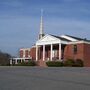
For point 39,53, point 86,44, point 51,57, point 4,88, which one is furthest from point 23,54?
point 4,88

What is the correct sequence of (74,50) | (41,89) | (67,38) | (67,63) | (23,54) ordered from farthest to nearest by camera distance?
1. (23,54)
2. (67,38)
3. (74,50)
4. (67,63)
5. (41,89)

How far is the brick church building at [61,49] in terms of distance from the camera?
61.8 m

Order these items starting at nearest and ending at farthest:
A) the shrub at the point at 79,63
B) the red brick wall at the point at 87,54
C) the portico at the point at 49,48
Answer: the shrub at the point at 79,63 < the red brick wall at the point at 87,54 < the portico at the point at 49,48

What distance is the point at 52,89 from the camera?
1316cm

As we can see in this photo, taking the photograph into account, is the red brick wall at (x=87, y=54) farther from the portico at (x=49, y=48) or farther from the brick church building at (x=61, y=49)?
the portico at (x=49, y=48)

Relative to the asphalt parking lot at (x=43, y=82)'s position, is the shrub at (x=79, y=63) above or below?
below

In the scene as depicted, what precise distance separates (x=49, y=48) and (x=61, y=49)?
390 cm

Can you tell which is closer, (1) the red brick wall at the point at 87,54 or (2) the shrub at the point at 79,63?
(2) the shrub at the point at 79,63

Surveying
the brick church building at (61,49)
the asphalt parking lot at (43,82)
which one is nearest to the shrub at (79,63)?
the brick church building at (61,49)

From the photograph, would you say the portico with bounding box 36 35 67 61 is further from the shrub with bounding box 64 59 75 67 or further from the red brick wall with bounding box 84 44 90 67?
the red brick wall with bounding box 84 44 90 67

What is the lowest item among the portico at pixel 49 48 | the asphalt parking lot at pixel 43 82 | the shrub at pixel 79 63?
the shrub at pixel 79 63

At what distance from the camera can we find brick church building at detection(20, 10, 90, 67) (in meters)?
61.8

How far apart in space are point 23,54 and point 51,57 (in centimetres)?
2190

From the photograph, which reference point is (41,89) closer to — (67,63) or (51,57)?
(67,63)
